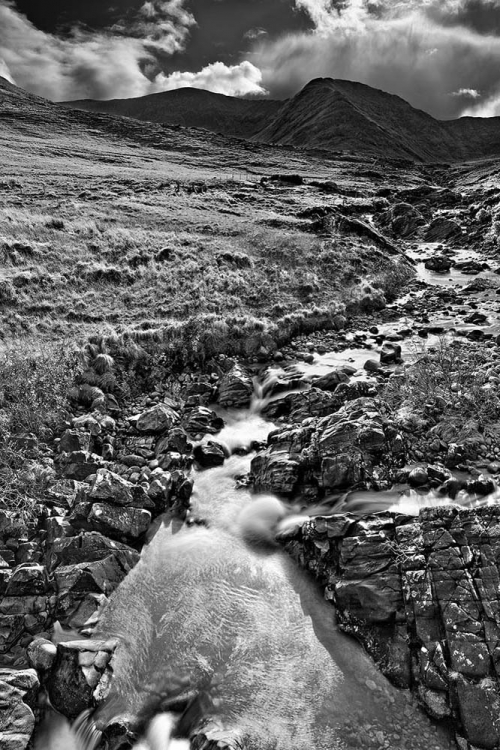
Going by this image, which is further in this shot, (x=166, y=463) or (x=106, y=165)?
(x=106, y=165)

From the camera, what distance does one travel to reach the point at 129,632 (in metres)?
9.13

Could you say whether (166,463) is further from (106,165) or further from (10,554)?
(106,165)

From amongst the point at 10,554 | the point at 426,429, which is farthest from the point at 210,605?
the point at 426,429

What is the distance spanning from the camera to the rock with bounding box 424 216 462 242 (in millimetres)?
49062

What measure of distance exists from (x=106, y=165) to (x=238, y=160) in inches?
1451

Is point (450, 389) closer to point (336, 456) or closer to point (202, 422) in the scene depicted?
point (336, 456)

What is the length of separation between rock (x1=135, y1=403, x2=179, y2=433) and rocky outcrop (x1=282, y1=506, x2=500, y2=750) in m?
6.79

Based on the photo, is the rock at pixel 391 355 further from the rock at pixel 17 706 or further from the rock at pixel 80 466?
the rock at pixel 17 706

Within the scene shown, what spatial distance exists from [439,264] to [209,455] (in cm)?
3140

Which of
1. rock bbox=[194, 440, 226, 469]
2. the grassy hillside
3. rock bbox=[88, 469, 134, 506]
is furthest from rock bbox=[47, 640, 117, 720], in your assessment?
the grassy hillside

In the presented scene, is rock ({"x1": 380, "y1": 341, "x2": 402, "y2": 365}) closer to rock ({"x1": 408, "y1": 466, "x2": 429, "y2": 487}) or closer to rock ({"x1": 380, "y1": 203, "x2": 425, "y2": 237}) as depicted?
rock ({"x1": 408, "y1": 466, "x2": 429, "y2": 487})

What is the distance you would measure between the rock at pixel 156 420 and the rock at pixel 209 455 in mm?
1523

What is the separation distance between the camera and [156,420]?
602 inches

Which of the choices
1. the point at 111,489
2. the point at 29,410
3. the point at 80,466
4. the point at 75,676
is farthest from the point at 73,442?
the point at 75,676
